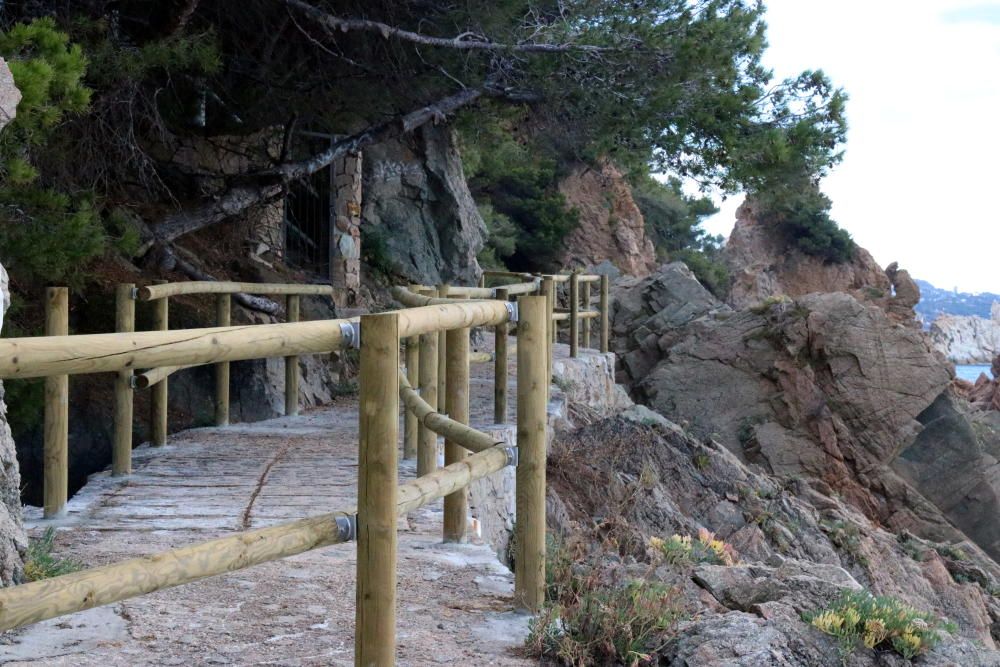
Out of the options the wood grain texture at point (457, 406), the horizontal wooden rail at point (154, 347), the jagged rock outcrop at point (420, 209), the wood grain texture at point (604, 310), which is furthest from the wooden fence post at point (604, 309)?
the horizontal wooden rail at point (154, 347)

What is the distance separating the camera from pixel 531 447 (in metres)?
3.29

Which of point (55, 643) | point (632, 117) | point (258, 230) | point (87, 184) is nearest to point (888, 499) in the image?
point (632, 117)

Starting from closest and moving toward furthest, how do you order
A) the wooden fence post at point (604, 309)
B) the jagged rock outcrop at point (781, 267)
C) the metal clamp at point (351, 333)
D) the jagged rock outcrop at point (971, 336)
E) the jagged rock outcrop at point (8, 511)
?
the metal clamp at point (351, 333) → the jagged rock outcrop at point (8, 511) → the wooden fence post at point (604, 309) → the jagged rock outcrop at point (781, 267) → the jagged rock outcrop at point (971, 336)

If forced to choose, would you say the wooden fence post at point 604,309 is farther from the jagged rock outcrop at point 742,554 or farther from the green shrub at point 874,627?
the green shrub at point 874,627

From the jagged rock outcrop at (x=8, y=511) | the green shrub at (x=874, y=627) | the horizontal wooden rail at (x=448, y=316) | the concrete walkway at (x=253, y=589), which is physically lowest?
the green shrub at (x=874, y=627)

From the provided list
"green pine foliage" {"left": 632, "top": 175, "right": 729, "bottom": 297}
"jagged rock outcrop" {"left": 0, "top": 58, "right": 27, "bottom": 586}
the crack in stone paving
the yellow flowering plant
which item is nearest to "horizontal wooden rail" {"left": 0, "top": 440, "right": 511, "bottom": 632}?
"jagged rock outcrop" {"left": 0, "top": 58, "right": 27, "bottom": 586}

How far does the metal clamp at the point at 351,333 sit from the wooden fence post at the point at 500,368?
13.4 ft

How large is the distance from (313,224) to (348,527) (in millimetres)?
13124

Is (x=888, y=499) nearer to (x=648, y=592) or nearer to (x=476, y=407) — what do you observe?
(x=476, y=407)

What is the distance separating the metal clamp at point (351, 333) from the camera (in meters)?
2.39

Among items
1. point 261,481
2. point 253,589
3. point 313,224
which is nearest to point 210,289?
point 261,481

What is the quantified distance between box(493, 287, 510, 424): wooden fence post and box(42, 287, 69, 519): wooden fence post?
2.66 meters

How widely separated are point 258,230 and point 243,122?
2.54 m

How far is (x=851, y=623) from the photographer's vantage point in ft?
10.9
